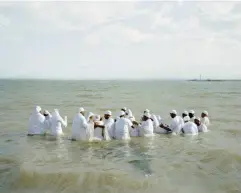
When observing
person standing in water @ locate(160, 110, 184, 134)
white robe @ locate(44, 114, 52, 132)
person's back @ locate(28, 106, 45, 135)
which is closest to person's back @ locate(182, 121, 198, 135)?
person standing in water @ locate(160, 110, 184, 134)

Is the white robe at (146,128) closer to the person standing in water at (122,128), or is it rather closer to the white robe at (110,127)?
the person standing in water at (122,128)

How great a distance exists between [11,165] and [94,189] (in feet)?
10.2

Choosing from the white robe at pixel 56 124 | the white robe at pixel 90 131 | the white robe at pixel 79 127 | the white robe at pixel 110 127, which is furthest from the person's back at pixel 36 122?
the white robe at pixel 110 127

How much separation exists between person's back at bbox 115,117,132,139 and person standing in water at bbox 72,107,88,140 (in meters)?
1.26

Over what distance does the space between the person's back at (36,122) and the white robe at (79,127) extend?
6.06 ft

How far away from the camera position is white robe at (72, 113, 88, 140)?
41.2 ft

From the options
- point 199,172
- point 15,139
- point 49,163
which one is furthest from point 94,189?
point 15,139

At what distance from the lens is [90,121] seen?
12609mm

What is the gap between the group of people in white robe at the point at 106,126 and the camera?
12.8 meters

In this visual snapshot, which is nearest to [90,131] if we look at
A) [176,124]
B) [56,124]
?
[56,124]

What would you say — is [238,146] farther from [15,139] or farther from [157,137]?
[15,139]

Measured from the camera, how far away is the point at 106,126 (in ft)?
43.0

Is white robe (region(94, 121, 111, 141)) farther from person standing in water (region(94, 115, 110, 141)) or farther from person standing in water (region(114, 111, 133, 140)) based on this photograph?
person standing in water (region(114, 111, 133, 140))

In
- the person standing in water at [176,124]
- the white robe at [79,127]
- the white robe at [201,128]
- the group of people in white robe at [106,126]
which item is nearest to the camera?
the white robe at [79,127]
